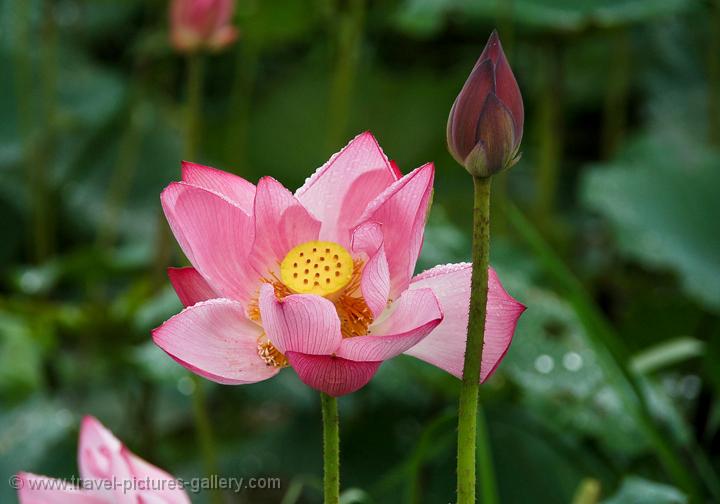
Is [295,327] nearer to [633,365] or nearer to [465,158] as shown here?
[465,158]

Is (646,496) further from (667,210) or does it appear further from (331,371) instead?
(667,210)

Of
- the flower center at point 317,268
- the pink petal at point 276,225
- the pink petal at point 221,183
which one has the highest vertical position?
the pink petal at point 221,183

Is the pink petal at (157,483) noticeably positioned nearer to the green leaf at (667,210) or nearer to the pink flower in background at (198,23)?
the pink flower in background at (198,23)

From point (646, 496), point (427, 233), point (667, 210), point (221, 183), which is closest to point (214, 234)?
point (221, 183)

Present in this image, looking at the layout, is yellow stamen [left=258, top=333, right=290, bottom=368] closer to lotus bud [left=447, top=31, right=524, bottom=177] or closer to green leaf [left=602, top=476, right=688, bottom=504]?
lotus bud [left=447, top=31, right=524, bottom=177]

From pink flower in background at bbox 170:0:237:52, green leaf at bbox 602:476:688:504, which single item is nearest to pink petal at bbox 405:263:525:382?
green leaf at bbox 602:476:688:504

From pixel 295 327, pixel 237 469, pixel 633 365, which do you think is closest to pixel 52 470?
pixel 237 469

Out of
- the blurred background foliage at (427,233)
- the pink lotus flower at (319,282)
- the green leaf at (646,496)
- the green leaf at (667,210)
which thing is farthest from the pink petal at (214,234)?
the green leaf at (667,210)
